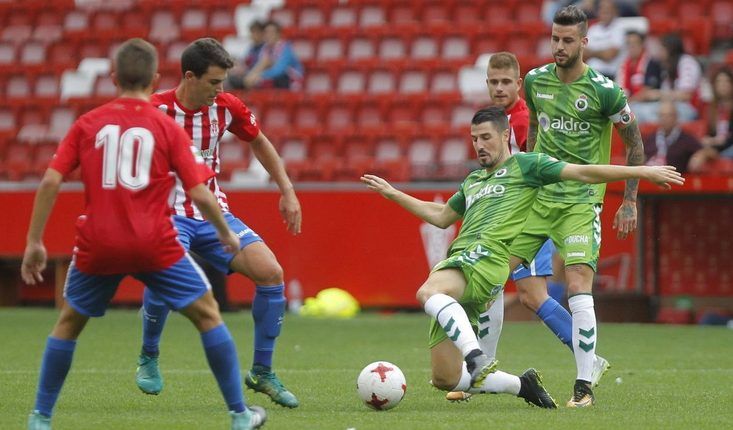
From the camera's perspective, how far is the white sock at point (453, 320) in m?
7.01

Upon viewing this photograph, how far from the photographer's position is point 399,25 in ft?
60.5

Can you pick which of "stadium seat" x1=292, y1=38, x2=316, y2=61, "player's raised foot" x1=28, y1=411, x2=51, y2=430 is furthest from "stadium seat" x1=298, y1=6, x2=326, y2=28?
"player's raised foot" x1=28, y1=411, x2=51, y2=430

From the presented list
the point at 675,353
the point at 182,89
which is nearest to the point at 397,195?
the point at 182,89

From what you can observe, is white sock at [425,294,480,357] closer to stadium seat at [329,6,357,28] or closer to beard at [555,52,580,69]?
beard at [555,52,580,69]

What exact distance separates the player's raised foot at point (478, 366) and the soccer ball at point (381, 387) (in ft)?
1.71

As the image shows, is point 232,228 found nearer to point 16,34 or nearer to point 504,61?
point 504,61

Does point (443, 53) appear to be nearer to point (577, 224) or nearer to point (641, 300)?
point (641, 300)

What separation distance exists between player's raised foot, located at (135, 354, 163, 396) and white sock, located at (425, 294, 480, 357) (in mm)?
1770

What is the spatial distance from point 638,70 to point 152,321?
9037 millimetres

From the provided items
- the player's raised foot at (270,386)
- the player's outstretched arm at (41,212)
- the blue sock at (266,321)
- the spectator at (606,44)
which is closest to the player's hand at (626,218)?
the blue sock at (266,321)

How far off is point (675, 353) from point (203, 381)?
170 inches

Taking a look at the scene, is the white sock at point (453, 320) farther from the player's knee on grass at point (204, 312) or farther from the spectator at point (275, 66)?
the spectator at point (275, 66)

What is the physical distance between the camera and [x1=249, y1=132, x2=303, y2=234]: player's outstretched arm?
7.69 meters

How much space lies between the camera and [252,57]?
17891 mm
